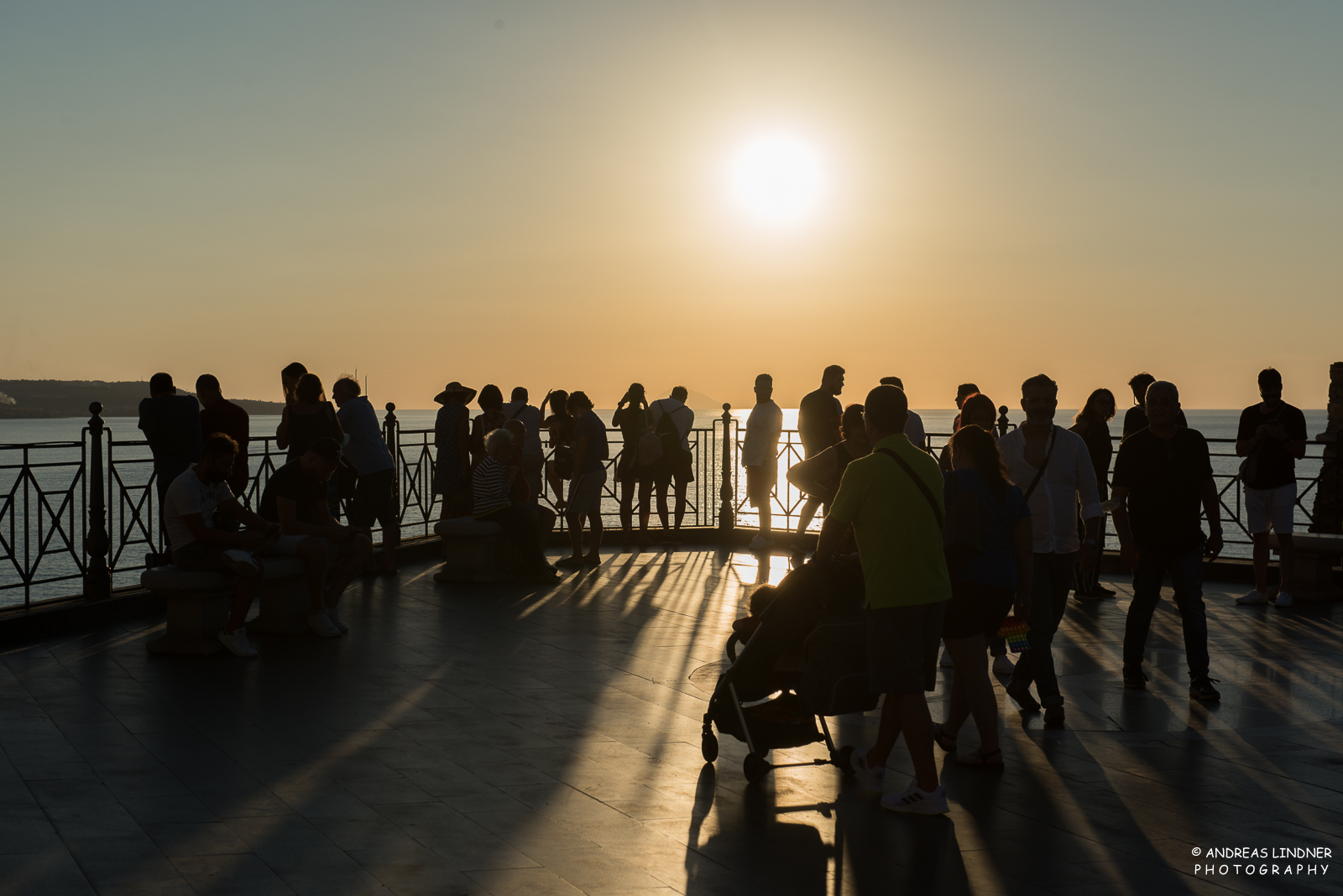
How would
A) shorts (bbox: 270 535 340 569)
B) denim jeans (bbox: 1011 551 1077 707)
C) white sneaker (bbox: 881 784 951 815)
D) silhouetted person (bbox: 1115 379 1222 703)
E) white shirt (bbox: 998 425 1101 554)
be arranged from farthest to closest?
shorts (bbox: 270 535 340 569) → silhouetted person (bbox: 1115 379 1222 703) → white shirt (bbox: 998 425 1101 554) → denim jeans (bbox: 1011 551 1077 707) → white sneaker (bbox: 881 784 951 815)

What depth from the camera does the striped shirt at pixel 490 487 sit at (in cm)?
1103

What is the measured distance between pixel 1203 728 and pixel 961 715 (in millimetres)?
1432

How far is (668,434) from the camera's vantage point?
1359cm

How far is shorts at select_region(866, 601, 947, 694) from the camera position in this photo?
15.0ft

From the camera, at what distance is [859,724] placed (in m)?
6.10

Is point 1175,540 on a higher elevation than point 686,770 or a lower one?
higher

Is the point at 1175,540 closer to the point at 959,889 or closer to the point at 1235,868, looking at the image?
the point at 1235,868

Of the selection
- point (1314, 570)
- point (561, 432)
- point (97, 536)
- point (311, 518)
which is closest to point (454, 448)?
point (561, 432)

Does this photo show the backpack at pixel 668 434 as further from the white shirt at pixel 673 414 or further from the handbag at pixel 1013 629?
the handbag at pixel 1013 629

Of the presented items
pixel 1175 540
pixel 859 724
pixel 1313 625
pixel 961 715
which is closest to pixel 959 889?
pixel 961 715

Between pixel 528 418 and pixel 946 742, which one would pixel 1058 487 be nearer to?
pixel 946 742

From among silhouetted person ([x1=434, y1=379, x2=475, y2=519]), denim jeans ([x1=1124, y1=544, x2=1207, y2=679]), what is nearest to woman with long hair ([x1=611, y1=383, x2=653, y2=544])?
silhouetted person ([x1=434, y1=379, x2=475, y2=519])

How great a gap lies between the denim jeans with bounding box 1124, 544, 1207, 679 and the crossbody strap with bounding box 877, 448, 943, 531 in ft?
8.42

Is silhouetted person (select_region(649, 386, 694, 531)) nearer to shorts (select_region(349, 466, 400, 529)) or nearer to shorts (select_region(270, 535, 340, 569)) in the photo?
shorts (select_region(349, 466, 400, 529))
